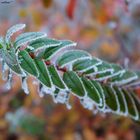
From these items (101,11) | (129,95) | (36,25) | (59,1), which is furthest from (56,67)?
(59,1)

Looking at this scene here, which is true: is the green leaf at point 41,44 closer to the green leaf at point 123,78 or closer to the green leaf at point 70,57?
the green leaf at point 70,57

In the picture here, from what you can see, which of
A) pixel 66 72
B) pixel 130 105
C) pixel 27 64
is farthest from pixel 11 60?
pixel 130 105

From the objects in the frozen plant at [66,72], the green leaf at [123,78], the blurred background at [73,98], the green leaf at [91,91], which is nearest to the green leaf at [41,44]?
the frozen plant at [66,72]

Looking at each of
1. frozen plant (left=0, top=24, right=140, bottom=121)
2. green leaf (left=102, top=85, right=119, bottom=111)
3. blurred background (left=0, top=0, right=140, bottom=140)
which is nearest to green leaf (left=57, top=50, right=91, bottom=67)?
frozen plant (left=0, top=24, right=140, bottom=121)

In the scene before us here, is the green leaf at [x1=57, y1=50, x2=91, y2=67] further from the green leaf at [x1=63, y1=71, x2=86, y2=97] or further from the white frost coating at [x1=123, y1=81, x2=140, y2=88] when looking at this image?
the white frost coating at [x1=123, y1=81, x2=140, y2=88]

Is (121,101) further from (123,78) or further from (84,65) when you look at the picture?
(84,65)

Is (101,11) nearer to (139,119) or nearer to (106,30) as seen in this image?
(106,30)
